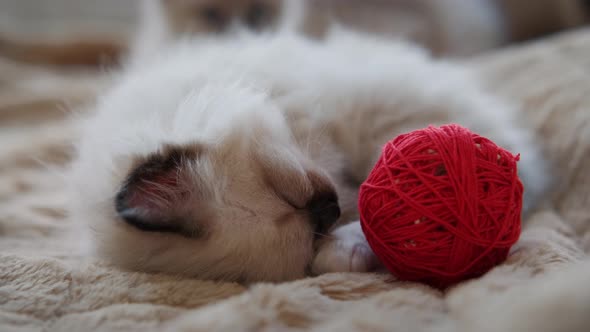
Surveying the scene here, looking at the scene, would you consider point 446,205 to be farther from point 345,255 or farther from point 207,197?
point 207,197

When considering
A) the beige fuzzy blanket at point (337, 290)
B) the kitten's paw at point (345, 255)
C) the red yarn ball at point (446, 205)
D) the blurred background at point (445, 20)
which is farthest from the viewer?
the blurred background at point (445, 20)

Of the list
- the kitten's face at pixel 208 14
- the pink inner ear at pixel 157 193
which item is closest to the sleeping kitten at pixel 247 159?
the pink inner ear at pixel 157 193

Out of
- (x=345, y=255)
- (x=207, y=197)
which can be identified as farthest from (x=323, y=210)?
(x=207, y=197)

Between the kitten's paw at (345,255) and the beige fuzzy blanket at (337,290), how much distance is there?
0.05m

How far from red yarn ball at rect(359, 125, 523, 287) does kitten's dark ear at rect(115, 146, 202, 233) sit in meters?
0.28

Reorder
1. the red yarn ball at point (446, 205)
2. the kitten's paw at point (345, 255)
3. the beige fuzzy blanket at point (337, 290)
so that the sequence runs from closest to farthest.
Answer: the beige fuzzy blanket at point (337, 290) < the red yarn ball at point (446, 205) < the kitten's paw at point (345, 255)

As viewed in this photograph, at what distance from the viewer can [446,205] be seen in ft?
1.99

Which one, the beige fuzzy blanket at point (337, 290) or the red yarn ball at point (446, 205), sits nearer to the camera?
the beige fuzzy blanket at point (337, 290)

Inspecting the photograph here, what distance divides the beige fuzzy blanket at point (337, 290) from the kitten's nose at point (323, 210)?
0.12 m

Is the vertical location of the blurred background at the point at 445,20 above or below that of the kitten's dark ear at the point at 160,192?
above

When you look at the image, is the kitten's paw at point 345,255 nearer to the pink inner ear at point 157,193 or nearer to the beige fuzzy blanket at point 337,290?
the beige fuzzy blanket at point 337,290

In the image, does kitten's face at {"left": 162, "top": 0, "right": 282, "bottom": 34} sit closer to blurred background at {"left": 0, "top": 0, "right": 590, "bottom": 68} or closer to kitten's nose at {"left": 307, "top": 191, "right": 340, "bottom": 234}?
blurred background at {"left": 0, "top": 0, "right": 590, "bottom": 68}

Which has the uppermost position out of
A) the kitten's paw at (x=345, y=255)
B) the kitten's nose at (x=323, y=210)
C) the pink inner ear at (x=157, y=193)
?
the pink inner ear at (x=157, y=193)

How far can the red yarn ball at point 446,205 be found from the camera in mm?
610
